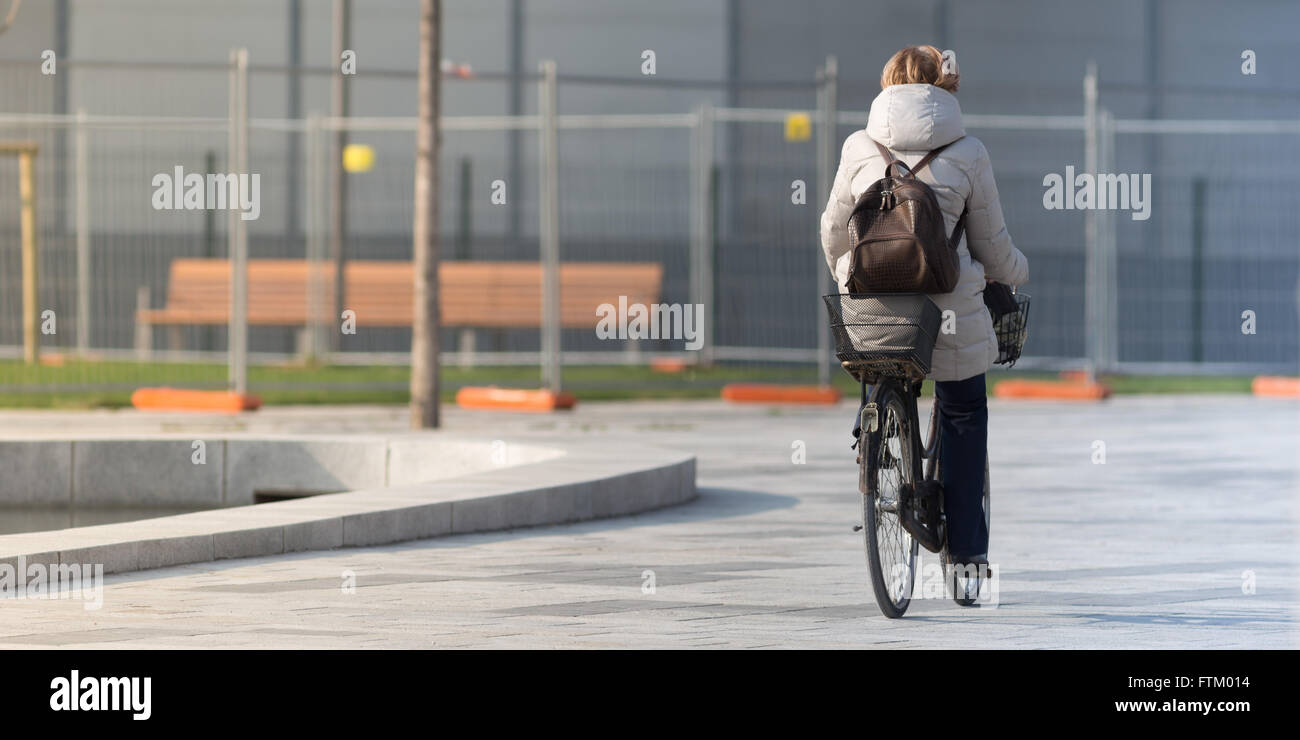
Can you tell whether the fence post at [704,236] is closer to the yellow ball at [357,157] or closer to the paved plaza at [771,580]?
the yellow ball at [357,157]

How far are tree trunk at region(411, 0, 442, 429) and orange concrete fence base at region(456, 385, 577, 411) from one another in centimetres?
311

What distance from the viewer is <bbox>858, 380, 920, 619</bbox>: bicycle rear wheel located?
643 cm

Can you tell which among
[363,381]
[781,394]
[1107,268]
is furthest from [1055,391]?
[363,381]

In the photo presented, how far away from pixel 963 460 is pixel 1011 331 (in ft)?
1.58

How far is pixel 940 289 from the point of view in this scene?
6.33m

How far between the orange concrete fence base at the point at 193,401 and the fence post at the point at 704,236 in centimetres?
570

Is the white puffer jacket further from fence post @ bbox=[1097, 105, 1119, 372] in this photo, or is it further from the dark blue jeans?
fence post @ bbox=[1097, 105, 1119, 372]

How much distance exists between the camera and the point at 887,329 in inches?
250

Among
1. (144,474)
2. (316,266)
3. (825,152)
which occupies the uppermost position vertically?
(825,152)

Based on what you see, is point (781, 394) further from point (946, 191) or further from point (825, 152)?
point (946, 191)

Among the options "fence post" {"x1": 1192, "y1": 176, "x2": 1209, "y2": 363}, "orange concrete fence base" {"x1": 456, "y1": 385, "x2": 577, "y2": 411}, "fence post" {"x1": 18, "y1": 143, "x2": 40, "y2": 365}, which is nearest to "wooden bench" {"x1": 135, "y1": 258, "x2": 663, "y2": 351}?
"fence post" {"x1": 18, "y1": 143, "x2": 40, "y2": 365}

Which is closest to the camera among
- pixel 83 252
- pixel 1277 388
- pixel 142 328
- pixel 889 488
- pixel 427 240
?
pixel 889 488

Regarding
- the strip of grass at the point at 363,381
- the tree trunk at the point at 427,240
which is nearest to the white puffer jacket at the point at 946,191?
the tree trunk at the point at 427,240

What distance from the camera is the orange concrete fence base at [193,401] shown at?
16.0m
